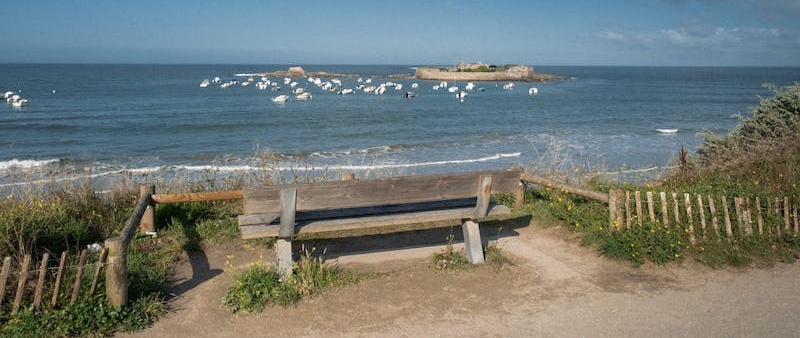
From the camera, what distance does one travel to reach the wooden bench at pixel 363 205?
493 cm

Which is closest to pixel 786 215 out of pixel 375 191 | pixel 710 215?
pixel 710 215

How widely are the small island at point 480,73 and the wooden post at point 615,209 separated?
81227 millimetres

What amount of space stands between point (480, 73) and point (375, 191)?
281ft

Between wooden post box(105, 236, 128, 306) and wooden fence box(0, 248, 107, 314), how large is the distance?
59 mm

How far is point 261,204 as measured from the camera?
4945mm

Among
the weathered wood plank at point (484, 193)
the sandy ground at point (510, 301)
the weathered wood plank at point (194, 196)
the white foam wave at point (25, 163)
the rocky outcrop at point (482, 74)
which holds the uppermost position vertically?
the rocky outcrop at point (482, 74)

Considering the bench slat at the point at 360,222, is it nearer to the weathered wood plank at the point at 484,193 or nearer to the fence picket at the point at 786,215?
the weathered wood plank at the point at 484,193

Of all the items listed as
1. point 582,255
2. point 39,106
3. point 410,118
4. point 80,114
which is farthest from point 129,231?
point 39,106

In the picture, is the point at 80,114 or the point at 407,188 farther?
the point at 80,114

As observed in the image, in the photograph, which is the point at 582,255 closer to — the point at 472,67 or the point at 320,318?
the point at 320,318

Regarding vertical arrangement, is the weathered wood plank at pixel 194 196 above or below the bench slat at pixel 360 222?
above

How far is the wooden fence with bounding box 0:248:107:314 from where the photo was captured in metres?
4.18

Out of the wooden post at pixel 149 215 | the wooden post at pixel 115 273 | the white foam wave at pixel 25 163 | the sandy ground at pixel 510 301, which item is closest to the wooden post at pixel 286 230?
the sandy ground at pixel 510 301

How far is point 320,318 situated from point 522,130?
77.9 ft
